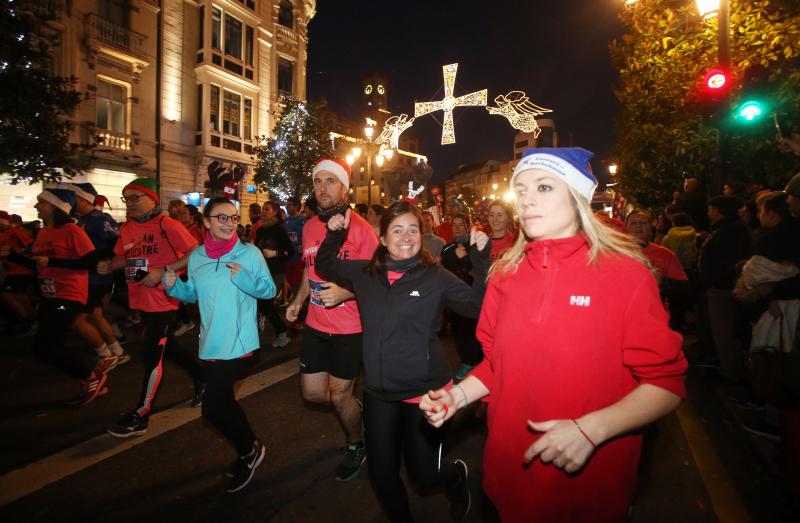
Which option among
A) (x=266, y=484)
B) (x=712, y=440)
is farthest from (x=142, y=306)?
(x=712, y=440)

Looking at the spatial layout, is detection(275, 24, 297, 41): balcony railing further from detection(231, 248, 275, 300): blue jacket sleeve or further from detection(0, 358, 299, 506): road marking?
detection(231, 248, 275, 300): blue jacket sleeve

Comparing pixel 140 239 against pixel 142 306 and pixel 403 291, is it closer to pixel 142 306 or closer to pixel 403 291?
pixel 142 306

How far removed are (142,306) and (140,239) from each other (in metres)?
0.71

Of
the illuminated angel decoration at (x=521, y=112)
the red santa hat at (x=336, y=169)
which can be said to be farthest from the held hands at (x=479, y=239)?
the illuminated angel decoration at (x=521, y=112)

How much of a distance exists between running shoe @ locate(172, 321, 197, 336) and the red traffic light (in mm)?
9846

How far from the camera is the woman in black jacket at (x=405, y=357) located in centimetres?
257

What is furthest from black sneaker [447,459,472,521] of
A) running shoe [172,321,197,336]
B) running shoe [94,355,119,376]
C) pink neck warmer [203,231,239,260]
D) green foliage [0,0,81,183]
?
green foliage [0,0,81,183]

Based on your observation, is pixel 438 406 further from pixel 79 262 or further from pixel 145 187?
pixel 79 262

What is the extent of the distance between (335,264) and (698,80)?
864 centimetres

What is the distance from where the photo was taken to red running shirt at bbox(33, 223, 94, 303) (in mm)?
4641

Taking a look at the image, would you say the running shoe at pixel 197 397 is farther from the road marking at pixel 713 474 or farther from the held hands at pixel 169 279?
the road marking at pixel 713 474

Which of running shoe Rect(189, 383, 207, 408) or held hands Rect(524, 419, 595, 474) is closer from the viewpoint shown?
held hands Rect(524, 419, 595, 474)

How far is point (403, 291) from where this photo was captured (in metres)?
2.67

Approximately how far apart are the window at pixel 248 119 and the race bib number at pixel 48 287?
23.2m
